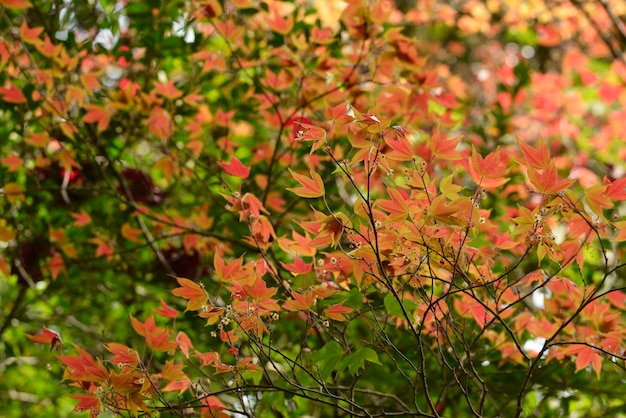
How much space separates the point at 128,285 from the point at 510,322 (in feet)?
5.20

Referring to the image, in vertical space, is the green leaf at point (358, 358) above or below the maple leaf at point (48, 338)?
above

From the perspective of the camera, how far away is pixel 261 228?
70.6 inches

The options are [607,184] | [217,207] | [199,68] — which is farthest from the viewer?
[199,68]

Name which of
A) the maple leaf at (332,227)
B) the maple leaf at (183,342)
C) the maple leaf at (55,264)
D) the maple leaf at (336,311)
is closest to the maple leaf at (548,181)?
the maple leaf at (332,227)

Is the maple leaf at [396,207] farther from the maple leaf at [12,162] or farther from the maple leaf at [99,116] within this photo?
the maple leaf at [12,162]

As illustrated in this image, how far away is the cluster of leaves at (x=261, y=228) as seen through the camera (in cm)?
152

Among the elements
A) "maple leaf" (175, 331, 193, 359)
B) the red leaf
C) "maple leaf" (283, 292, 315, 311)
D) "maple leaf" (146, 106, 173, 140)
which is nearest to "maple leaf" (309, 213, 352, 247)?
"maple leaf" (283, 292, 315, 311)

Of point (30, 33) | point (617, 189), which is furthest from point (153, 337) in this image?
point (30, 33)

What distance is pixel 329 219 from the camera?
55.3 inches

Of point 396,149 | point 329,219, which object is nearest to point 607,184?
point 396,149

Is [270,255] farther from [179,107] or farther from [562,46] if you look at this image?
[562,46]

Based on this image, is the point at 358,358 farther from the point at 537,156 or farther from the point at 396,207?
the point at 537,156

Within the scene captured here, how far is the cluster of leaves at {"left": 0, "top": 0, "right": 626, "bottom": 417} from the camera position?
1.52 m

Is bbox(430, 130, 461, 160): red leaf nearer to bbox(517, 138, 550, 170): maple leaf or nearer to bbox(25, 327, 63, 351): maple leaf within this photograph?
bbox(517, 138, 550, 170): maple leaf
